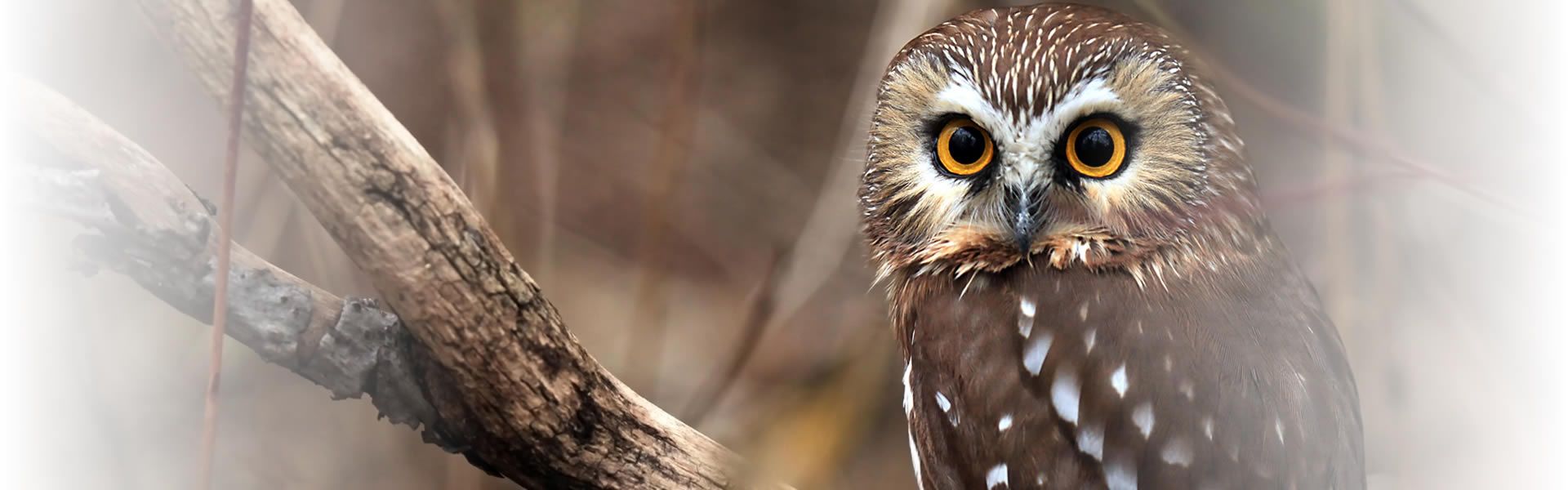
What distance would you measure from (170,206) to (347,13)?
80 centimetres

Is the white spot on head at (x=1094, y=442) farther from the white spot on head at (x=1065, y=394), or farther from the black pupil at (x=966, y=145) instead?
the black pupil at (x=966, y=145)

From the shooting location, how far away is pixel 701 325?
7.27 feet

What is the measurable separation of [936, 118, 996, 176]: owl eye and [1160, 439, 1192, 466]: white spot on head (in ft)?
1.26

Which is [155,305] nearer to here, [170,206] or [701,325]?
[170,206]

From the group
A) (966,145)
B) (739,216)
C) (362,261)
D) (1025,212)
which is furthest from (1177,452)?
(739,216)

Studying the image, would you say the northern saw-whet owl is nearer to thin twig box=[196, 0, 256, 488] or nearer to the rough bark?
the rough bark

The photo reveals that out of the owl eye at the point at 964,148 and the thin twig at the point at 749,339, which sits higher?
the owl eye at the point at 964,148

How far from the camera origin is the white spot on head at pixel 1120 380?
104 centimetres

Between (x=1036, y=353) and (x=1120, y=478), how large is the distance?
163mm

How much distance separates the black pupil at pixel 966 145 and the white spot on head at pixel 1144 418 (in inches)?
13.7

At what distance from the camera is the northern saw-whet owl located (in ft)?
3.36

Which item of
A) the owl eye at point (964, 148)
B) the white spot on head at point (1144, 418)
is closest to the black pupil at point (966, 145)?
the owl eye at point (964, 148)

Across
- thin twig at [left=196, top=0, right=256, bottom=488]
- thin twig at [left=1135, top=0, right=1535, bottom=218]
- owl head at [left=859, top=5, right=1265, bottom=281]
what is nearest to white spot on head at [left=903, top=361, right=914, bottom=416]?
owl head at [left=859, top=5, right=1265, bottom=281]

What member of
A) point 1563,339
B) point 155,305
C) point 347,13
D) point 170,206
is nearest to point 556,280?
point 347,13
